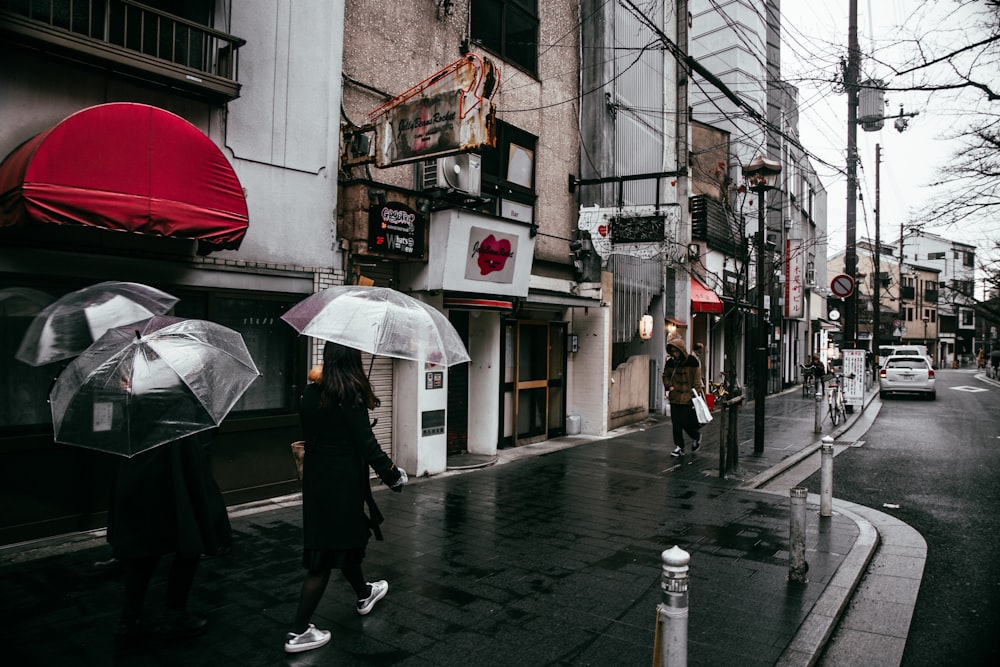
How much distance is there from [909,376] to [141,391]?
2804cm

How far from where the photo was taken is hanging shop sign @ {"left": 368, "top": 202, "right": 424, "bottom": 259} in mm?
8602

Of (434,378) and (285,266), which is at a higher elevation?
(285,266)

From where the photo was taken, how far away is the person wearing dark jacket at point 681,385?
11.0 meters

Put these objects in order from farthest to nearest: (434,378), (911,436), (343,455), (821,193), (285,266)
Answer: (821,193)
(911,436)
(434,378)
(285,266)
(343,455)

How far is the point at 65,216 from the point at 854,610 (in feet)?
25.2

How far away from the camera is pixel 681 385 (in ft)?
36.2

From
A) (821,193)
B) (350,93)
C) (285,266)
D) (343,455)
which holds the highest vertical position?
(821,193)

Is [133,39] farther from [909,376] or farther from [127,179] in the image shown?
[909,376]

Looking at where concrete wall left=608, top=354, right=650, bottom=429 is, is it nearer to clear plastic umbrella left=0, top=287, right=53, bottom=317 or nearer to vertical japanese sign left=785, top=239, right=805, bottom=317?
clear plastic umbrella left=0, top=287, right=53, bottom=317

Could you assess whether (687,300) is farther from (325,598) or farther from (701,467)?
(325,598)

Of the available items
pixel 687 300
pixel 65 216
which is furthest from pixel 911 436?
pixel 65 216

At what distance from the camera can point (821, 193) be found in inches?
1640

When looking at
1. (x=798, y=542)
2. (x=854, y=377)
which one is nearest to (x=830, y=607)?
(x=798, y=542)

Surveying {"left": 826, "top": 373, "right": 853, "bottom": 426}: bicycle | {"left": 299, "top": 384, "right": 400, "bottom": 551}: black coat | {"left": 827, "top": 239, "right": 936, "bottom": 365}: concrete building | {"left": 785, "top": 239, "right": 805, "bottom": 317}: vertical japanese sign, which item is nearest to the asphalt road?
{"left": 826, "top": 373, "right": 853, "bottom": 426}: bicycle
